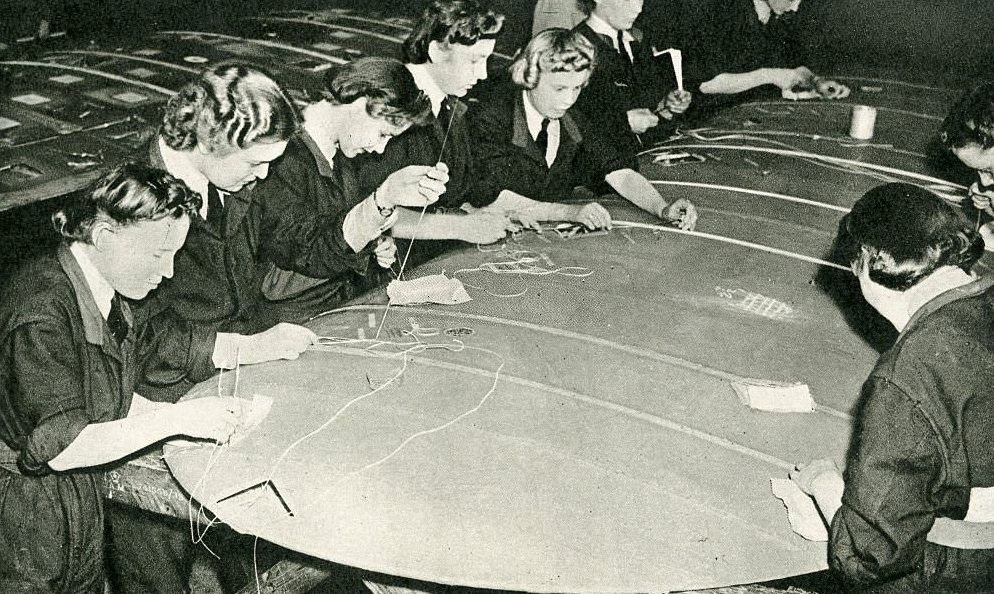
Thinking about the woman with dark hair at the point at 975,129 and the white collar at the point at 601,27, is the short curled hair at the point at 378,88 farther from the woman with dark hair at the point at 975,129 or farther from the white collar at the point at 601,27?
the white collar at the point at 601,27

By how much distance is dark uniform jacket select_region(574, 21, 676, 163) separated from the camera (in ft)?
12.7

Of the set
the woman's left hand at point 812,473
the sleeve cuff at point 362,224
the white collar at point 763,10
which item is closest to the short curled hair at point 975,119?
the woman's left hand at point 812,473

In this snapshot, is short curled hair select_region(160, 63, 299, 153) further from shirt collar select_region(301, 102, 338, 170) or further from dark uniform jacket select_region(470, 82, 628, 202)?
dark uniform jacket select_region(470, 82, 628, 202)

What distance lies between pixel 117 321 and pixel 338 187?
958 millimetres

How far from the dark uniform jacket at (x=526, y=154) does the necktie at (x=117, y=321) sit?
1.59 meters

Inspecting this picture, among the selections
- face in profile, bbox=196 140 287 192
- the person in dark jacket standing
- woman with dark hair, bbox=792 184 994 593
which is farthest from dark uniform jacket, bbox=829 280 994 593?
the person in dark jacket standing

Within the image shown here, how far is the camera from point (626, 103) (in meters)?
4.16

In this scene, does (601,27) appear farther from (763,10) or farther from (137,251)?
(137,251)

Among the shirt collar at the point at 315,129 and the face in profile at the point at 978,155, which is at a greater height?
the shirt collar at the point at 315,129

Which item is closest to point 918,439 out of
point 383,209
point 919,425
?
point 919,425

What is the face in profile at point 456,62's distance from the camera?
295 centimetres

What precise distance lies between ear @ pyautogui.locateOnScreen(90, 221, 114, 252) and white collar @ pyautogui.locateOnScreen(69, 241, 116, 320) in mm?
41

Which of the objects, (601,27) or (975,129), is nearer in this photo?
(975,129)

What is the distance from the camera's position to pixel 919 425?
152 centimetres
